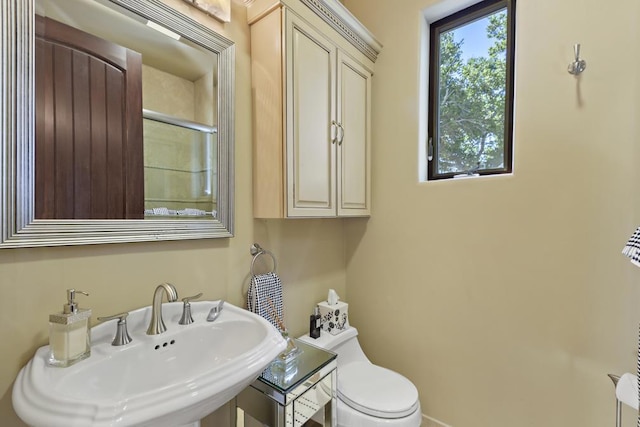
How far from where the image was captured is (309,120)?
126 centimetres

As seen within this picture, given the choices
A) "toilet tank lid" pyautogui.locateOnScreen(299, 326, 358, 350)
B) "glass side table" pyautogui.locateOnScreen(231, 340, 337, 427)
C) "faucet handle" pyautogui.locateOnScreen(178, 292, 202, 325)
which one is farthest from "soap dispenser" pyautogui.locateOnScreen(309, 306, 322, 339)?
"faucet handle" pyautogui.locateOnScreen(178, 292, 202, 325)

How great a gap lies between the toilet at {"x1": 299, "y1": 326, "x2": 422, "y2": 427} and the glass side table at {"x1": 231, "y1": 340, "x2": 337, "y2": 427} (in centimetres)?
14

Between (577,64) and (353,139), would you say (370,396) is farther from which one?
(577,64)

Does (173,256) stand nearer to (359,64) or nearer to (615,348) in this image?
(359,64)

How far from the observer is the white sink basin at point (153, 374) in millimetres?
519

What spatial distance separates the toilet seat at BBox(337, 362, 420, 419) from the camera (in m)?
1.14

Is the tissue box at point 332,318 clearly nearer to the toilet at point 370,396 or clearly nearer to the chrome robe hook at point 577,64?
the toilet at point 370,396

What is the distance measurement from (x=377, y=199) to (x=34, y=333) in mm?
1495

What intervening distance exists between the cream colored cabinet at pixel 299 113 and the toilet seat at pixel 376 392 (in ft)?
2.57

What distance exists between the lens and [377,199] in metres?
1.70

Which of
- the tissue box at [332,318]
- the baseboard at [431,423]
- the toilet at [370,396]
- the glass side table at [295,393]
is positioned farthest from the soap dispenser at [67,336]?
the baseboard at [431,423]

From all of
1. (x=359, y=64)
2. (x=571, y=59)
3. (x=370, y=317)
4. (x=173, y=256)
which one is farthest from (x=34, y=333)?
(x=571, y=59)

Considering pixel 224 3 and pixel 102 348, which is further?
pixel 224 3

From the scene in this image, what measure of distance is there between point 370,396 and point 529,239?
0.95 metres
